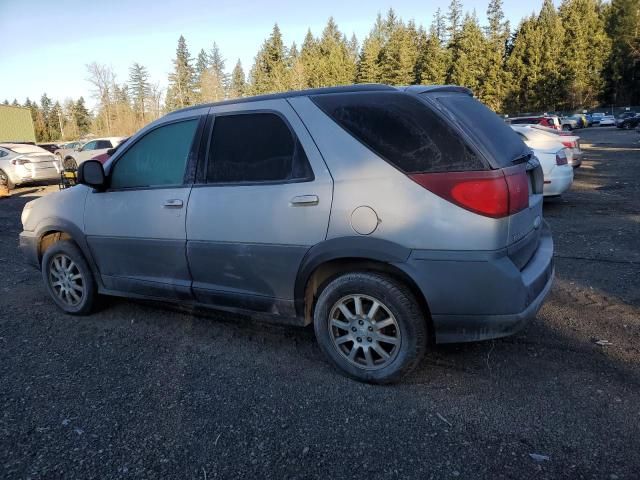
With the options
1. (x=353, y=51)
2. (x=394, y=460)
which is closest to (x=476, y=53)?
(x=353, y=51)

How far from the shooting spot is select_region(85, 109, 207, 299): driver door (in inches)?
153

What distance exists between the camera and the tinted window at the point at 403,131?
9.59ft

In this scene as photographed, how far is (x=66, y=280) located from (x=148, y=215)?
1370 millimetres

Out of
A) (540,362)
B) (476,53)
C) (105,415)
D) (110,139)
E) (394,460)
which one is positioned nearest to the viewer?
(394,460)

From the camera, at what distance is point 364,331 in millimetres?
3232

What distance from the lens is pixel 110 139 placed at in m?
21.4

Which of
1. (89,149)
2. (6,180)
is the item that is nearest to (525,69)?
(89,149)

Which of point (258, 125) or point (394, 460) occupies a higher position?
point (258, 125)

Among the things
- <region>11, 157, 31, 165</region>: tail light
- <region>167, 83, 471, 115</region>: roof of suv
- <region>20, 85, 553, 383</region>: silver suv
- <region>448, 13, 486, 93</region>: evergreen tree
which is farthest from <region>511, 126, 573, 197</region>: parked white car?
<region>448, 13, 486, 93</region>: evergreen tree

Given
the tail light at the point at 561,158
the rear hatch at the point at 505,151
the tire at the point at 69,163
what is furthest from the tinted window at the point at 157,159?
the tire at the point at 69,163

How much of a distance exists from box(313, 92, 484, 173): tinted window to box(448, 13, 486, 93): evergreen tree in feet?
209

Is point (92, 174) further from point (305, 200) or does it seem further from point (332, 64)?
point (332, 64)

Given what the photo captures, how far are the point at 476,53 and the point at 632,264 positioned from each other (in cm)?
6416

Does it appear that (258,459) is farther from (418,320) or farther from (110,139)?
(110,139)
